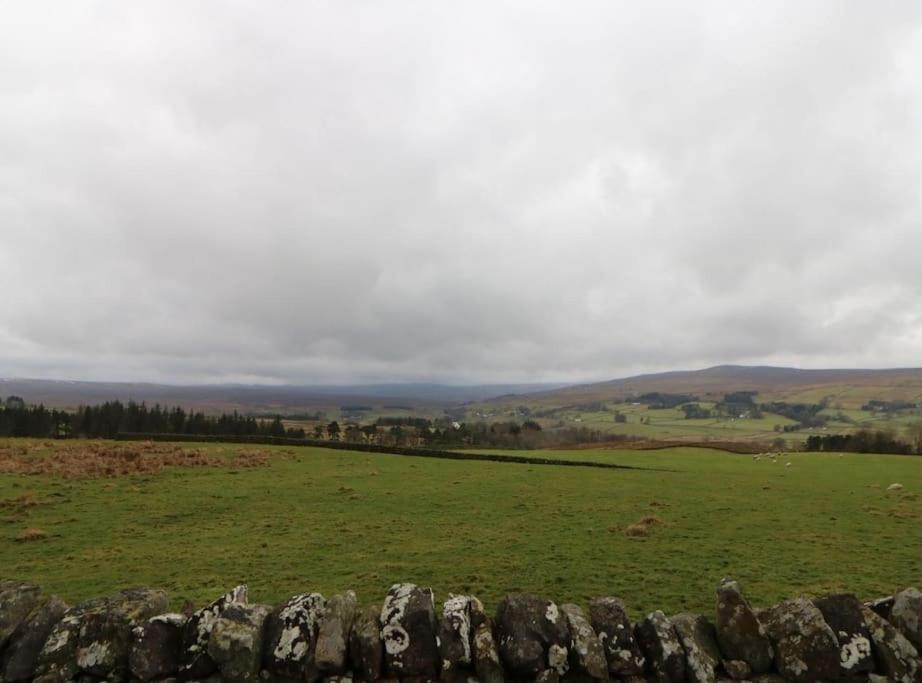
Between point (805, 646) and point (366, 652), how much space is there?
4823 millimetres

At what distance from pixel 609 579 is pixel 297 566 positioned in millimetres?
6916

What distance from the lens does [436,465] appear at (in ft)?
117

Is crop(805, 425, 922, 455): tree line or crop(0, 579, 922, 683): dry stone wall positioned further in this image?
crop(805, 425, 922, 455): tree line

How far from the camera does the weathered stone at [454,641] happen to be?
539 cm

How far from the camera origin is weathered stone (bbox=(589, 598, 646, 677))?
217 inches

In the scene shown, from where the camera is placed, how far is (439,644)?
5.47 meters

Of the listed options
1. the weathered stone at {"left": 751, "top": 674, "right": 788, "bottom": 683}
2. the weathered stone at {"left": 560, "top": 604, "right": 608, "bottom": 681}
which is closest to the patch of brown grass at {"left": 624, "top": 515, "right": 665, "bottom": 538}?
the weathered stone at {"left": 751, "top": 674, "right": 788, "bottom": 683}

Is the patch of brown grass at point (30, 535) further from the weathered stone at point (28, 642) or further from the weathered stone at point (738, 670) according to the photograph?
the weathered stone at point (738, 670)

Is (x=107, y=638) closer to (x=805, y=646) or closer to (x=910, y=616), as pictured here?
(x=805, y=646)

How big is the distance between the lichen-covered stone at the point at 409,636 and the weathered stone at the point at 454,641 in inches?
4.3

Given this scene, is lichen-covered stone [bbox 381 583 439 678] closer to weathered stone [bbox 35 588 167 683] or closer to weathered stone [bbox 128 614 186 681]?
weathered stone [bbox 128 614 186 681]

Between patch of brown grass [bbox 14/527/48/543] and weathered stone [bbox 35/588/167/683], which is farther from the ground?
weathered stone [bbox 35/588/167/683]

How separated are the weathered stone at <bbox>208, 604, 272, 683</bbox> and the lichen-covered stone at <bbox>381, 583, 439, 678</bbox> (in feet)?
4.47

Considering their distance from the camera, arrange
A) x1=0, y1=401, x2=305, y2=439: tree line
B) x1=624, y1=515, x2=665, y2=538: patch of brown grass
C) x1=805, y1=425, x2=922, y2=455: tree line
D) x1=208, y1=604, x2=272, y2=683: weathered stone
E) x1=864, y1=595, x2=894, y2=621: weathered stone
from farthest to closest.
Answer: x1=0, y1=401, x2=305, y2=439: tree line
x1=805, y1=425, x2=922, y2=455: tree line
x1=624, y1=515, x2=665, y2=538: patch of brown grass
x1=864, y1=595, x2=894, y2=621: weathered stone
x1=208, y1=604, x2=272, y2=683: weathered stone
